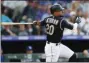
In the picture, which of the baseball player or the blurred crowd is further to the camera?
the blurred crowd

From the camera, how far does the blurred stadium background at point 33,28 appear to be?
13305 millimetres

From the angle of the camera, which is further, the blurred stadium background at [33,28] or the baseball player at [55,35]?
the blurred stadium background at [33,28]

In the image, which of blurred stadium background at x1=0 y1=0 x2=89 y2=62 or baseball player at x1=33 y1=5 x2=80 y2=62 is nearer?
baseball player at x1=33 y1=5 x2=80 y2=62

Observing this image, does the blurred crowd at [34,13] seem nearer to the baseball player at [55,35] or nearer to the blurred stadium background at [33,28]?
the blurred stadium background at [33,28]

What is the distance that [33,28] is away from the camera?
13500mm

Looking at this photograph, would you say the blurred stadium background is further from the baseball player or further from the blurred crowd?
the baseball player

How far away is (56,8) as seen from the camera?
9.02 m

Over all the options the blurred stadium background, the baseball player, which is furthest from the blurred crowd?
the baseball player

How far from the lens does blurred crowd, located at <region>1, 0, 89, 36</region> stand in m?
13.4

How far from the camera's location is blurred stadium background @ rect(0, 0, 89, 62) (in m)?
13.3

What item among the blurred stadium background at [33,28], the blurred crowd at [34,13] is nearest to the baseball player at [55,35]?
the blurred stadium background at [33,28]

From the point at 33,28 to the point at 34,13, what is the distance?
22.9 inches

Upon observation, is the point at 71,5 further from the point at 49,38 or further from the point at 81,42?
the point at 49,38

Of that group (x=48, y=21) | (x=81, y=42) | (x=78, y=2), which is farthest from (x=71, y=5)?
(x=48, y=21)
